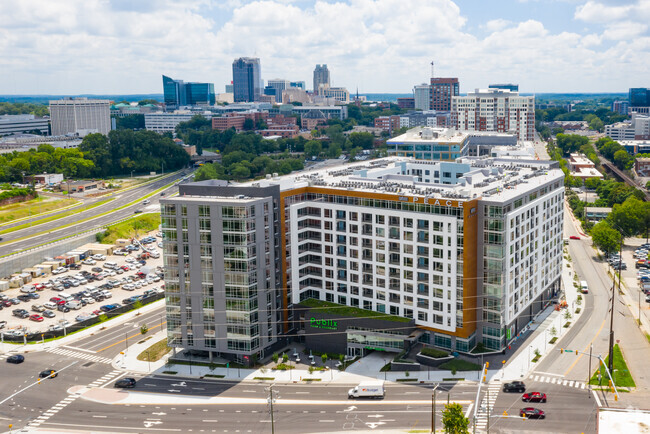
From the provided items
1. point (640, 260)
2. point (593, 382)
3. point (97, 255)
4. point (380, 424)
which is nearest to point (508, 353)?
point (593, 382)

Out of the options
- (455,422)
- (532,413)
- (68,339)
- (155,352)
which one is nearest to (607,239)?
(532,413)

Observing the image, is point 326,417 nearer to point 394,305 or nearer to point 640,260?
point 394,305

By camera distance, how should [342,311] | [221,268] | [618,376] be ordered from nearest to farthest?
1. [618,376]
2. [221,268]
3. [342,311]

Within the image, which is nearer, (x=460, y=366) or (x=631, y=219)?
(x=460, y=366)

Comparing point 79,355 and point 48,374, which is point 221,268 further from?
point 48,374

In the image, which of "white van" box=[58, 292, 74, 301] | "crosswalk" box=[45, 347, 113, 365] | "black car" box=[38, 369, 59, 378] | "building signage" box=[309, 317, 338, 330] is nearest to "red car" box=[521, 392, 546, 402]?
"building signage" box=[309, 317, 338, 330]

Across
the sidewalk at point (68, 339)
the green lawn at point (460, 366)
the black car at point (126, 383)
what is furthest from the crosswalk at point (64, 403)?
the green lawn at point (460, 366)
